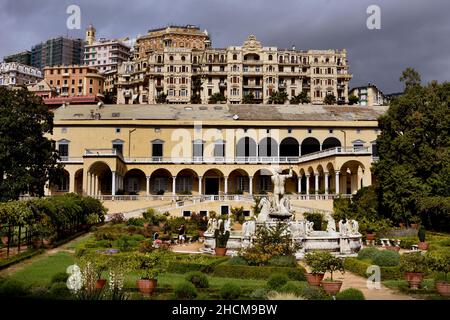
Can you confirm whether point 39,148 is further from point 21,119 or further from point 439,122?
point 439,122

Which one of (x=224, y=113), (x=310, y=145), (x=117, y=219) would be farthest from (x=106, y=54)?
(x=117, y=219)

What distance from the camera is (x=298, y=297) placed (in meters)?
16.2

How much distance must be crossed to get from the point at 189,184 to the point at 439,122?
29.6 m

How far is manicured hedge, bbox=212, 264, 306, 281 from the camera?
22125 mm

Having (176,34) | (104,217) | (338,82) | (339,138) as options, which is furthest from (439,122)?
(176,34)

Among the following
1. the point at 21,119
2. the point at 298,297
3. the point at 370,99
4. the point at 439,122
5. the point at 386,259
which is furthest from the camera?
the point at 370,99

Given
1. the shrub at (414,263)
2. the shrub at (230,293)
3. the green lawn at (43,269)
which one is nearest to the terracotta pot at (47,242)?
the green lawn at (43,269)

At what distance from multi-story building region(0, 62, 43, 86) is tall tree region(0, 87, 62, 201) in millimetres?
107727

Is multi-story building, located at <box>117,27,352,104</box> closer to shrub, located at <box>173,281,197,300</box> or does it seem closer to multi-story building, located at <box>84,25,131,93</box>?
multi-story building, located at <box>84,25,131,93</box>

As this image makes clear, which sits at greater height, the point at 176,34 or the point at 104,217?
the point at 176,34

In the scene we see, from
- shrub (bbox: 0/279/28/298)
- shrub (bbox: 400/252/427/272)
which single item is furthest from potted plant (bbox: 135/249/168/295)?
shrub (bbox: 400/252/427/272)

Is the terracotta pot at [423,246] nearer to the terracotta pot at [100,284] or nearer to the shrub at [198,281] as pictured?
the shrub at [198,281]

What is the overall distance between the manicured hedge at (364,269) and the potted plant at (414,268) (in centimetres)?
80

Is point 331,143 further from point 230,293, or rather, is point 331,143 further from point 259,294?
point 230,293
